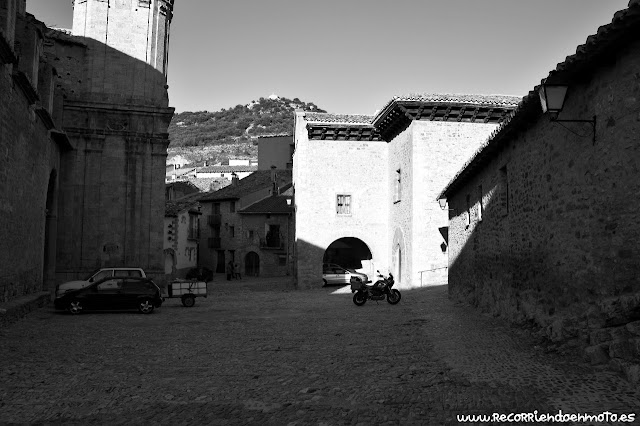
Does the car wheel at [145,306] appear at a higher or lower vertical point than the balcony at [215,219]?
lower

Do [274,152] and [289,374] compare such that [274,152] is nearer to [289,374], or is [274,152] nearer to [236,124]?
[289,374]

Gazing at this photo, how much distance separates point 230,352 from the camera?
9.89m

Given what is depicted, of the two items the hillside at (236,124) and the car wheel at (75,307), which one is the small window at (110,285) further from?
the hillside at (236,124)

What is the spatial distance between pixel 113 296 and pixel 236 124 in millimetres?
121469

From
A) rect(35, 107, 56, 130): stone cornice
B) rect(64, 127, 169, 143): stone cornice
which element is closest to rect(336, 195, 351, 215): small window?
rect(64, 127, 169, 143): stone cornice

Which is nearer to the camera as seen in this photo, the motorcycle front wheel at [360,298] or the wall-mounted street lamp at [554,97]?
the wall-mounted street lamp at [554,97]

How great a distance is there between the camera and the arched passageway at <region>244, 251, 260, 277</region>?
45062mm

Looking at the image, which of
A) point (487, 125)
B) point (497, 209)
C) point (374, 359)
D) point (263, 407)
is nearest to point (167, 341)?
point (374, 359)

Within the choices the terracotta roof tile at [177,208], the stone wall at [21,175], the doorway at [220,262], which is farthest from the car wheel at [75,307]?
the doorway at [220,262]

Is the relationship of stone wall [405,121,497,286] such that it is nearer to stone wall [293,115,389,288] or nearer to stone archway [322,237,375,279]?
stone wall [293,115,389,288]

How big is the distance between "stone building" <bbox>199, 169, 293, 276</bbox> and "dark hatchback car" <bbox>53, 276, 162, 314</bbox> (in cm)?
2410

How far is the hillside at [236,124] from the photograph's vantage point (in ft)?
408

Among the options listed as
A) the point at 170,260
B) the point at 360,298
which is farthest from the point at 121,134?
the point at 170,260

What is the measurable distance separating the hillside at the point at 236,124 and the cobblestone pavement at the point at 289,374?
99558 mm
